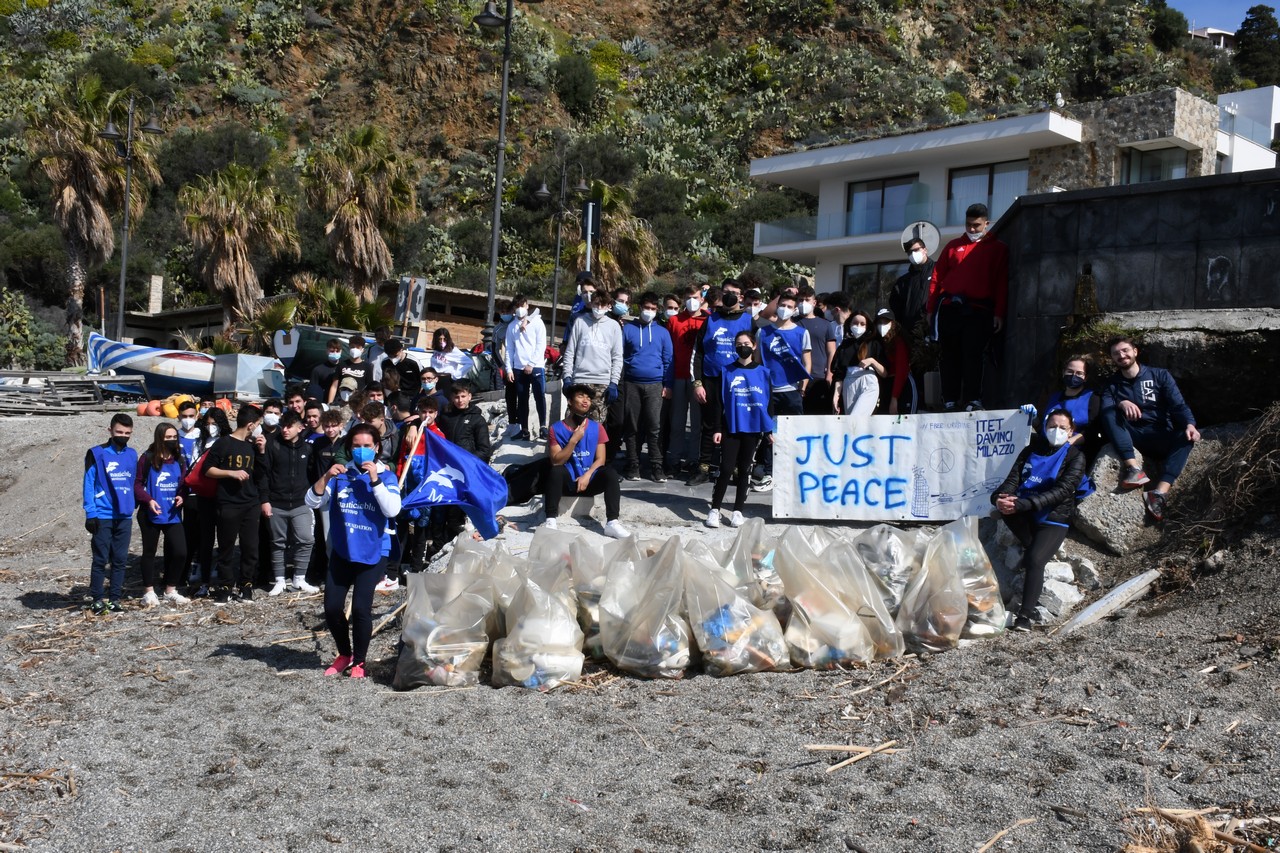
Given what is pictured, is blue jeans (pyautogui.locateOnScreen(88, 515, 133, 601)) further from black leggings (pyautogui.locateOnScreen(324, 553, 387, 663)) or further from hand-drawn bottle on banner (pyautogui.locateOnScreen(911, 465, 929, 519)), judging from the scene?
hand-drawn bottle on banner (pyautogui.locateOnScreen(911, 465, 929, 519))

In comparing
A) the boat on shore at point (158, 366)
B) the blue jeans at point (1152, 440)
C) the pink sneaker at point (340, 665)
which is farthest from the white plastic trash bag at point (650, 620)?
the boat on shore at point (158, 366)

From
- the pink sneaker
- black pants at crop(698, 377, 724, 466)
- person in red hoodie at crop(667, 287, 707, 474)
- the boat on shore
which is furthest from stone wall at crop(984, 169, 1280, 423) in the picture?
the boat on shore

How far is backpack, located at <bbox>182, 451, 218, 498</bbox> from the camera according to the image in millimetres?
10500

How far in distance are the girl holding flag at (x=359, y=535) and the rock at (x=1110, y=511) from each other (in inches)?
182

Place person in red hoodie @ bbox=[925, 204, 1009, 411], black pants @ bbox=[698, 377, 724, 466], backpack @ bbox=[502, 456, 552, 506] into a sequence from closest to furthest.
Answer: person in red hoodie @ bbox=[925, 204, 1009, 411] < black pants @ bbox=[698, 377, 724, 466] < backpack @ bbox=[502, 456, 552, 506]

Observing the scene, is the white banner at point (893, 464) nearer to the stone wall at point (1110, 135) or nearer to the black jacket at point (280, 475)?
the black jacket at point (280, 475)

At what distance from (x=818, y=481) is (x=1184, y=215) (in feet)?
11.4

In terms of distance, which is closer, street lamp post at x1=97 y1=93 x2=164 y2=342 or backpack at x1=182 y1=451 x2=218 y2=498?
backpack at x1=182 y1=451 x2=218 y2=498

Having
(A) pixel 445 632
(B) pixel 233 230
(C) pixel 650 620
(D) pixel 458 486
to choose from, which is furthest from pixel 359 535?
(B) pixel 233 230

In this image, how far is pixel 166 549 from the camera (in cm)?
1048

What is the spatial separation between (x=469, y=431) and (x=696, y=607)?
4106 millimetres

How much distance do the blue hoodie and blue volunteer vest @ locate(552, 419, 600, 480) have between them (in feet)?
5.44

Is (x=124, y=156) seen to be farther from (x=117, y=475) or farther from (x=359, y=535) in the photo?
(x=359, y=535)

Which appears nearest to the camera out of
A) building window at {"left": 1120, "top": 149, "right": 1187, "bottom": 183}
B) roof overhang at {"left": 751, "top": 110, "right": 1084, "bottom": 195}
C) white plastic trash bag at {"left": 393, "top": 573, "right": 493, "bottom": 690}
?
white plastic trash bag at {"left": 393, "top": 573, "right": 493, "bottom": 690}
